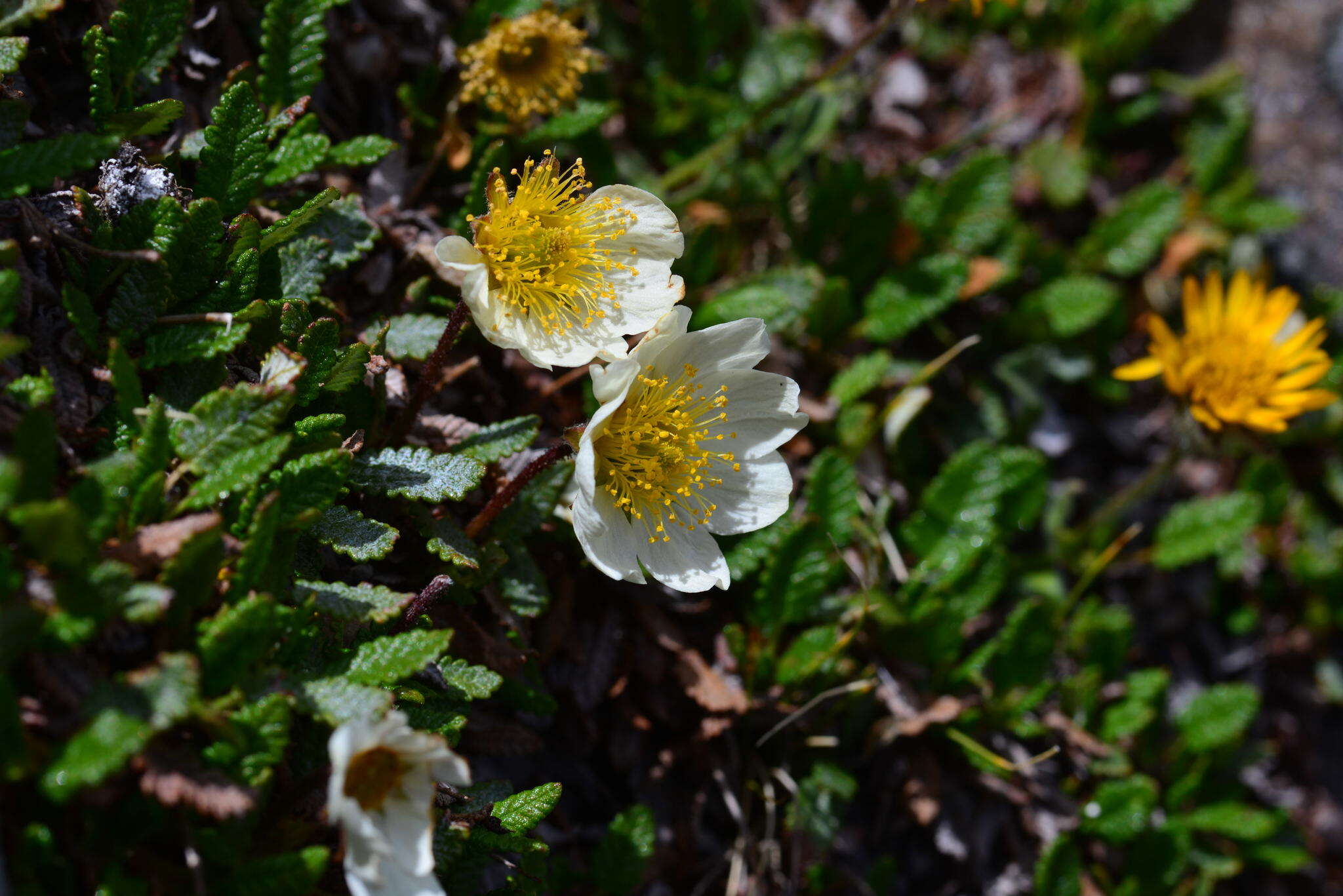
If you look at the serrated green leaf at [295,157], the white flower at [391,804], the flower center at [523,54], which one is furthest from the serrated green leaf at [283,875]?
the flower center at [523,54]

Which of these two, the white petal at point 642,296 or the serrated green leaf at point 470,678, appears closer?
the serrated green leaf at point 470,678

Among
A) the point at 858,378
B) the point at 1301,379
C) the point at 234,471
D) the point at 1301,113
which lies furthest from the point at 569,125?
the point at 1301,113

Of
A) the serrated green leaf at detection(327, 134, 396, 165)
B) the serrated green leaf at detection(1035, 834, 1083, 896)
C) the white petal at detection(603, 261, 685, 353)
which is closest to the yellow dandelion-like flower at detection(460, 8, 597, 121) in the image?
the serrated green leaf at detection(327, 134, 396, 165)

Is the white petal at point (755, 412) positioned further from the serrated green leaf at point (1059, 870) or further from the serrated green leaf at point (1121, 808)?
the serrated green leaf at point (1121, 808)

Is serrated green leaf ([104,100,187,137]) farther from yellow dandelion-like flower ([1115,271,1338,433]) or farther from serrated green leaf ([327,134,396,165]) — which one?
yellow dandelion-like flower ([1115,271,1338,433])

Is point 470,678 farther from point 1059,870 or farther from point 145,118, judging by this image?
point 1059,870

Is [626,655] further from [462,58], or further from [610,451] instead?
[462,58]

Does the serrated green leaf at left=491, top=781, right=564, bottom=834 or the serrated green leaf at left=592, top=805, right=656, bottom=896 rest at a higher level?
the serrated green leaf at left=491, top=781, right=564, bottom=834
